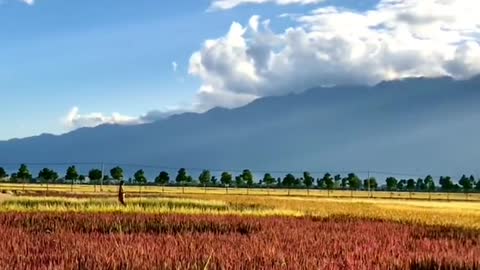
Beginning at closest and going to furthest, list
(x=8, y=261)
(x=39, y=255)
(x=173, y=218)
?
(x=8, y=261) → (x=39, y=255) → (x=173, y=218)

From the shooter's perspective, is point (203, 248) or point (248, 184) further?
point (248, 184)

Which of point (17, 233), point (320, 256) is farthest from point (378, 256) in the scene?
point (17, 233)

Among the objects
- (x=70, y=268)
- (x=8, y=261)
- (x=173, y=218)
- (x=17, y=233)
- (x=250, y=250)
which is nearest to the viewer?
(x=70, y=268)

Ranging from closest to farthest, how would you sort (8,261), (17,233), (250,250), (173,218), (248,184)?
(8,261) → (250,250) → (17,233) → (173,218) → (248,184)

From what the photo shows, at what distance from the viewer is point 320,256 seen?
862 cm

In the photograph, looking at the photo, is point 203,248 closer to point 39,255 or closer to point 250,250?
point 250,250

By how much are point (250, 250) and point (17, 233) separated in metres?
4.73

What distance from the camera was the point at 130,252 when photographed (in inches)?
317

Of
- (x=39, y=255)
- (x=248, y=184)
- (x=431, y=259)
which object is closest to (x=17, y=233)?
(x=39, y=255)

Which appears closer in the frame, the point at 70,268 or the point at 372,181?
the point at 70,268

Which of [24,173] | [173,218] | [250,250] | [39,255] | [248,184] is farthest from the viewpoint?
[248,184]

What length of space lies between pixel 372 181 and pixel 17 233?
162817 millimetres

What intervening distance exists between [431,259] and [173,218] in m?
11.2

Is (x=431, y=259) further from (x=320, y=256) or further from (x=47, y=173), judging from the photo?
(x=47, y=173)
